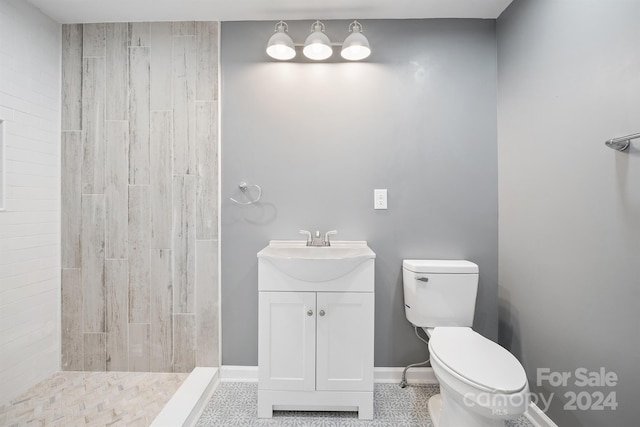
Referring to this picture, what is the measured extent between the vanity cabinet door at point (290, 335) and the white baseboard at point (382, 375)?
50cm

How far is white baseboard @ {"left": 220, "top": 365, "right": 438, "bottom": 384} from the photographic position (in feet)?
6.36

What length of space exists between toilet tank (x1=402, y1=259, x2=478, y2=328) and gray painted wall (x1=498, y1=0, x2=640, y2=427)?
31 centimetres

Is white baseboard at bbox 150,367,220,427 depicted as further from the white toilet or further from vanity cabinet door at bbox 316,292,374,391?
the white toilet

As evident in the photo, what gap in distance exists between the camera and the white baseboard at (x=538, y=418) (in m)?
1.50

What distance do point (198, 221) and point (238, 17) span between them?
133 centimetres

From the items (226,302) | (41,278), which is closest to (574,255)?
(226,302)

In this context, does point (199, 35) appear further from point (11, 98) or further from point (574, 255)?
point (574, 255)

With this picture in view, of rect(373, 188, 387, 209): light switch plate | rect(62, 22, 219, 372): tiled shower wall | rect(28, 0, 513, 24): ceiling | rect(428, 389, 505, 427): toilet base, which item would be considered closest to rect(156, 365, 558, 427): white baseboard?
rect(62, 22, 219, 372): tiled shower wall

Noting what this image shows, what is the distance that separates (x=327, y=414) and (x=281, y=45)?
83.4 inches

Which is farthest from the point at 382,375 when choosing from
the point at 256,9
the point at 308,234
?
the point at 256,9

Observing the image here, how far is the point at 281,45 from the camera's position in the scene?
1789mm

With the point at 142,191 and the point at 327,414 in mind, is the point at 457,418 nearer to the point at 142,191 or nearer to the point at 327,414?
the point at 327,414

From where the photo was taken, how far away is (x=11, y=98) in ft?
5.50

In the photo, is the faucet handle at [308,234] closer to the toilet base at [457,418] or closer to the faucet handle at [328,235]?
the faucet handle at [328,235]
